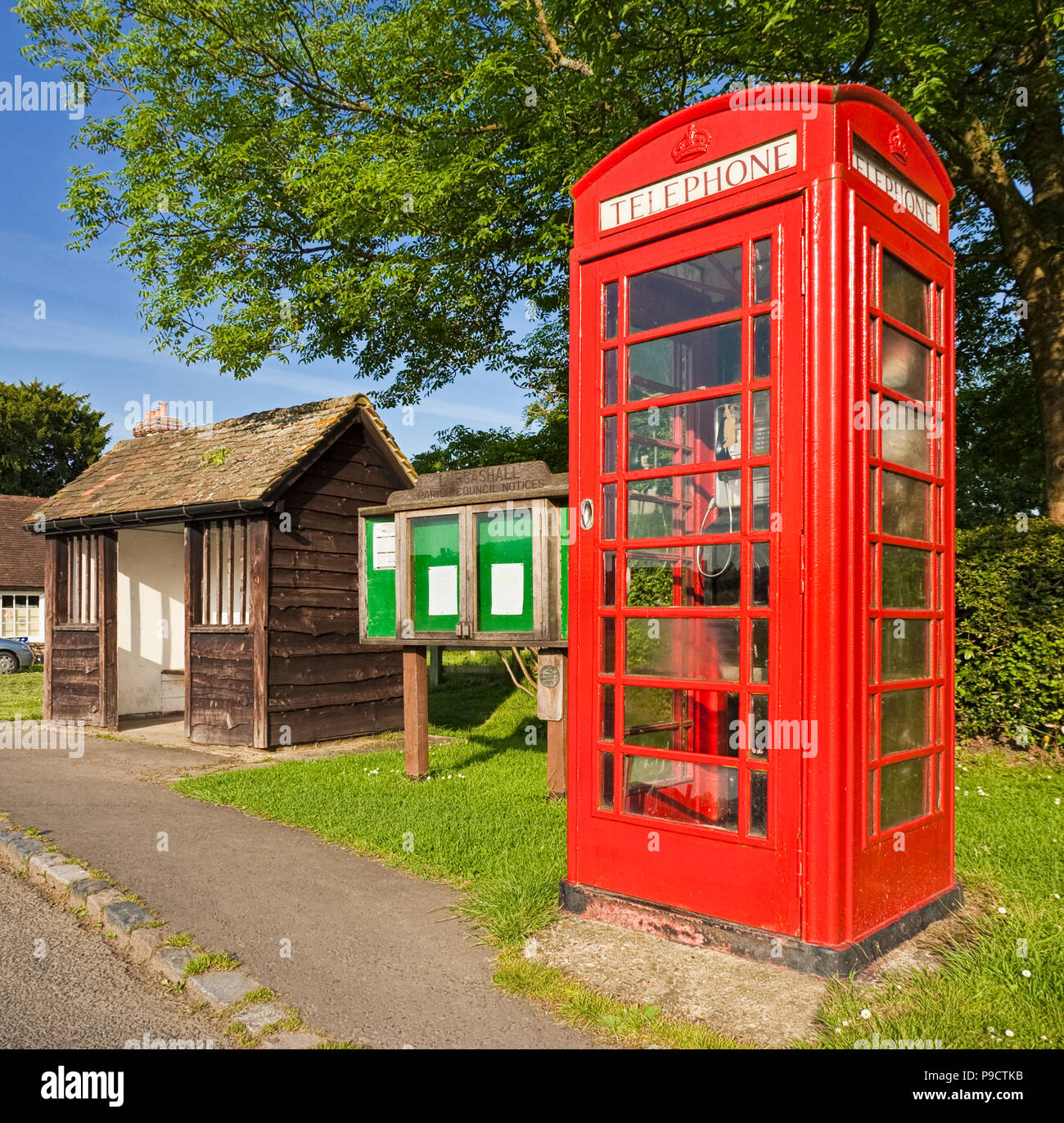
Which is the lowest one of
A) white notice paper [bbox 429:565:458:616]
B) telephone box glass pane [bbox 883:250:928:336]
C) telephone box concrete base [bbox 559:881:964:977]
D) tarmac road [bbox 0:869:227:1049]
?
tarmac road [bbox 0:869:227:1049]

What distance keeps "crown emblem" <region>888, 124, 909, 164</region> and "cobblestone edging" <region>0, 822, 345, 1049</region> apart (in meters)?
4.97

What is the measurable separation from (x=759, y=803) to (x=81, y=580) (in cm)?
1201

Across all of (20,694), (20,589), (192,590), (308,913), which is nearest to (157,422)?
(192,590)

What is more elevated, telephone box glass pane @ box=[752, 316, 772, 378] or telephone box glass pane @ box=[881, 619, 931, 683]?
telephone box glass pane @ box=[752, 316, 772, 378]

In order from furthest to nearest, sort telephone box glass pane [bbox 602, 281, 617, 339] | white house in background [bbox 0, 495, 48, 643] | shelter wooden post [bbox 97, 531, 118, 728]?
white house in background [bbox 0, 495, 48, 643] < shelter wooden post [bbox 97, 531, 118, 728] < telephone box glass pane [bbox 602, 281, 617, 339]

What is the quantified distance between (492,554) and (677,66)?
6.33 metres

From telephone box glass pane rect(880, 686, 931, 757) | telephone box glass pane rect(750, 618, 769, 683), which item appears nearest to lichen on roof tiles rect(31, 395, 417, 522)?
telephone box glass pane rect(750, 618, 769, 683)

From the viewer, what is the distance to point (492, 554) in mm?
7535

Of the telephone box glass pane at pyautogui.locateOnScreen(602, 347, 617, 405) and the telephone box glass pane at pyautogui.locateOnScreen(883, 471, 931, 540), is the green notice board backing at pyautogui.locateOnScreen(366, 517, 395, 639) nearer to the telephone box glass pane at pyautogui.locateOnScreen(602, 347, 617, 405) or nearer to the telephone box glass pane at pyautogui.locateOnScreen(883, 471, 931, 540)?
the telephone box glass pane at pyautogui.locateOnScreen(602, 347, 617, 405)

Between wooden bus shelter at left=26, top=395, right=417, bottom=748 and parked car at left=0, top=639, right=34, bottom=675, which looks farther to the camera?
parked car at left=0, top=639, right=34, bottom=675

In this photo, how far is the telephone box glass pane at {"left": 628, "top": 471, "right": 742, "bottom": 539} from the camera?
181 inches

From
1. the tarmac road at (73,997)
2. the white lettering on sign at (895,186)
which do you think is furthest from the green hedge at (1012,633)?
Result: the tarmac road at (73,997)

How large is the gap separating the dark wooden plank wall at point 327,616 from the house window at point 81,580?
152 inches
